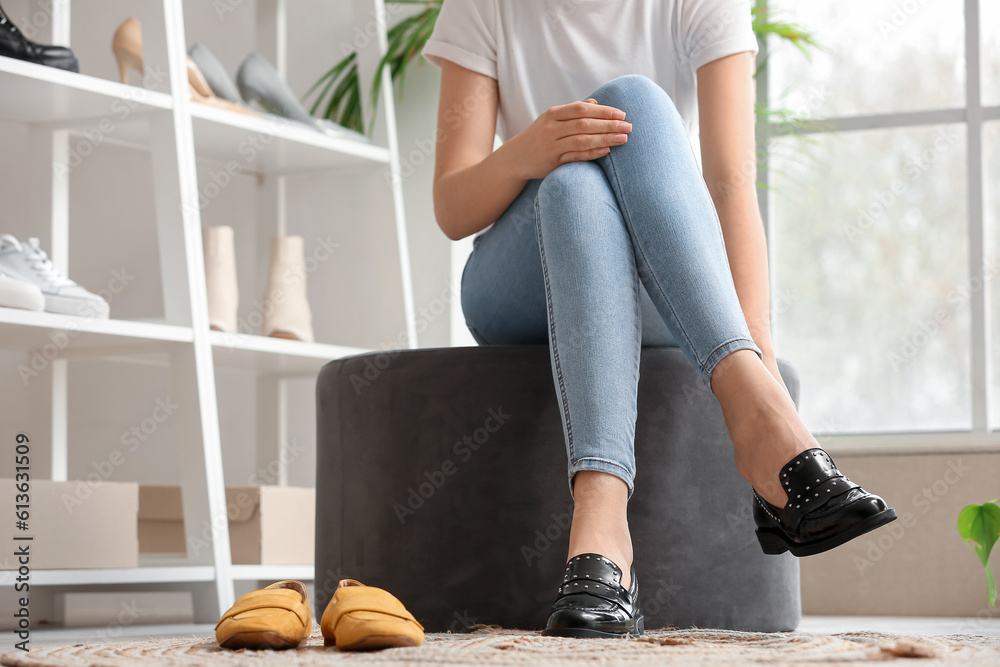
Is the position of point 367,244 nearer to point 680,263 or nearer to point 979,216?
point 979,216

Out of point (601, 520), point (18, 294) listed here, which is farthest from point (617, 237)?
point (18, 294)

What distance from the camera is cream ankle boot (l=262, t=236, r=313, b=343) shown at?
2.09 m

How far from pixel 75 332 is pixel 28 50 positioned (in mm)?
450

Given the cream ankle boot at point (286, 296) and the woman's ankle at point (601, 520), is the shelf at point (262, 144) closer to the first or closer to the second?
the cream ankle boot at point (286, 296)

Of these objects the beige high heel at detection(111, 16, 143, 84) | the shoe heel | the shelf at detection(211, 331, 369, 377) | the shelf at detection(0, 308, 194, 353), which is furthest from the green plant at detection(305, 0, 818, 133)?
the shoe heel

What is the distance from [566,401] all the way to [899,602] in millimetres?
1385

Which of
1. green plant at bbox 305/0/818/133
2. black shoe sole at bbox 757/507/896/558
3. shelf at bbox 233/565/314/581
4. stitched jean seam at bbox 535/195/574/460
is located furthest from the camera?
green plant at bbox 305/0/818/133

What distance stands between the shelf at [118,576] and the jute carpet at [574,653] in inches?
25.4

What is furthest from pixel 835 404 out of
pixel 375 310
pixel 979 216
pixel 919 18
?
pixel 375 310

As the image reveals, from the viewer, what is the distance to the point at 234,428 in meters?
2.42

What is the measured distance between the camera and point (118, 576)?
158 cm

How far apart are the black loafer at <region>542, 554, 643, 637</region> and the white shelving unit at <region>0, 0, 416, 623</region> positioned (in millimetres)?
931

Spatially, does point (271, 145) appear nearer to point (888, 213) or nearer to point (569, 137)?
point (569, 137)

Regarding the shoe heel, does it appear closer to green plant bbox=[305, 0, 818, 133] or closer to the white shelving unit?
the white shelving unit
